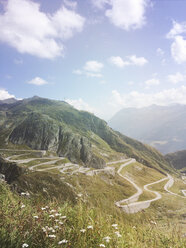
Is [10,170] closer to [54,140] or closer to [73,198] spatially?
[73,198]

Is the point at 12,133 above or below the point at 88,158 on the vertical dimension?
above

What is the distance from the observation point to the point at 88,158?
158 meters

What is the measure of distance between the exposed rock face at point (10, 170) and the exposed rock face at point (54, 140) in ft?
217

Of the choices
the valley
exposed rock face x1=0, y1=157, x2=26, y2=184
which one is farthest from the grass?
exposed rock face x1=0, y1=157, x2=26, y2=184

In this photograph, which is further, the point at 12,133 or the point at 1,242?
the point at 12,133

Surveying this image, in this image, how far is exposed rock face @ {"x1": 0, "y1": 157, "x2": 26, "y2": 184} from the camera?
76463 millimetres

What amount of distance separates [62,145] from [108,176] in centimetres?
5849

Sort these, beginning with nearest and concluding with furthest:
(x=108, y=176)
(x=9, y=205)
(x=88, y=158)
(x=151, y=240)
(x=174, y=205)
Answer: (x=151, y=240)
(x=9, y=205)
(x=174, y=205)
(x=108, y=176)
(x=88, y=158)

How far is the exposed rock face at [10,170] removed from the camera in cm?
7646

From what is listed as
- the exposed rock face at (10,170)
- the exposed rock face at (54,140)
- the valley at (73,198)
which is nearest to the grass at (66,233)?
the valley at (73,198)

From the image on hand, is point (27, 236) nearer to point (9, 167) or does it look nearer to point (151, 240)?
point (151, 240)

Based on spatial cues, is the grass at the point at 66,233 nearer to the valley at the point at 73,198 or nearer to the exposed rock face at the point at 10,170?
the valley at the point at 73,198

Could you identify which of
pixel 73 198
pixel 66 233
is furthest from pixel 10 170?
pixel 66 233

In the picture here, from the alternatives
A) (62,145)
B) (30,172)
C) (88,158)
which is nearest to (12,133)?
(62,145)
